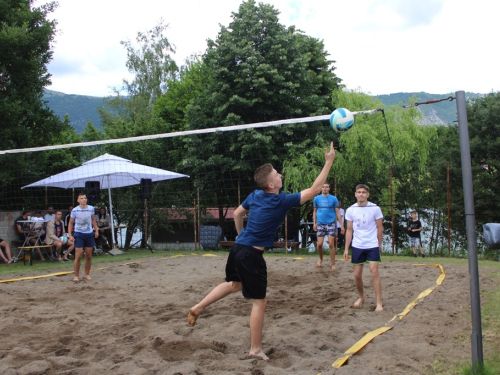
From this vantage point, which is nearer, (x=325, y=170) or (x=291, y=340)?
(x=325, y=170)

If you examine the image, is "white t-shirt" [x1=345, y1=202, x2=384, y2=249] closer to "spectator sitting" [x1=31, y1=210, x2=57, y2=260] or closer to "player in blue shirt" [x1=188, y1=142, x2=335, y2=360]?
"player in blue shirt" [x1=188, y1=142, x2=335, y2=360]

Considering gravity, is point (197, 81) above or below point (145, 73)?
below

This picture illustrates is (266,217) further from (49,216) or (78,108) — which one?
(78,108)

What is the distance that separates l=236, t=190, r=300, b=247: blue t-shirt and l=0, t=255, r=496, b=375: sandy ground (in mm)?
857

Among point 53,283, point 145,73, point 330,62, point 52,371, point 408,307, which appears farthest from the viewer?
point 145,73

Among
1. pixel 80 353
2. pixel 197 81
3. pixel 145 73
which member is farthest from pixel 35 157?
pixel 145 73

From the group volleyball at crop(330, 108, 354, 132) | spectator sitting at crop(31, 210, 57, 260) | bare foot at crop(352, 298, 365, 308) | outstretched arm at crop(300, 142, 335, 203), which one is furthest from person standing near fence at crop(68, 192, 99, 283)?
outstretched arm at crop(300, 142, 335, 203)

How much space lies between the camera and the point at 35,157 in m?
13.2

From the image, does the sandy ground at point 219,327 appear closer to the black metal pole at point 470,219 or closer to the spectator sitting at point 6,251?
the black metal pole at point 470,219

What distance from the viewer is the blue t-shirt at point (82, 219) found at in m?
7.41

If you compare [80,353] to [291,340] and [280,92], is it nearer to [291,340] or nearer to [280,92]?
[291,340]

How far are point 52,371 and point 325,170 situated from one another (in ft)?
7.94

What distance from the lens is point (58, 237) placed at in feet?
36.2

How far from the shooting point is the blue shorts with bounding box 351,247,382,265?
5082mm
